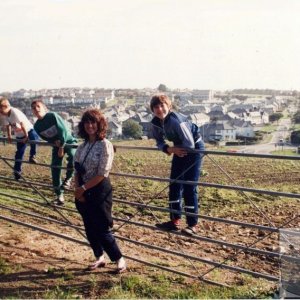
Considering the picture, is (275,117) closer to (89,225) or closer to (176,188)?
(176,188)

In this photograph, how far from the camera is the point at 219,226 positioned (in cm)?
799

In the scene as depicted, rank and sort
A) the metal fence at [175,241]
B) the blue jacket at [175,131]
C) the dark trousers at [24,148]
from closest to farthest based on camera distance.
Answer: the blue jacket at [175,131] < the metal fence at [175,241] < the dark trousers at [24,148]

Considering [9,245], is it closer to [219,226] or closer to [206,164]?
[219,226]

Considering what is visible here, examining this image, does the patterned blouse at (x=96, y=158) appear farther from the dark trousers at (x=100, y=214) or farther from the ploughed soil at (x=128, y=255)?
the ploughed soil at (x=128, y=255)

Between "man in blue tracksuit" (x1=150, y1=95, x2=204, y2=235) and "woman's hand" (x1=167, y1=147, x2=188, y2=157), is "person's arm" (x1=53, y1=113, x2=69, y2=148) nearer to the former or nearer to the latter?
"man in blue tracksuit" (x1=150, y1=95, x2=204, y2=235)

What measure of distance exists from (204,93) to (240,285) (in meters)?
74.2

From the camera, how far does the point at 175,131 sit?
446 cm

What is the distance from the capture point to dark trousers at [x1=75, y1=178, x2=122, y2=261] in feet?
14.1

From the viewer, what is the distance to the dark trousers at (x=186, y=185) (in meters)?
4.62

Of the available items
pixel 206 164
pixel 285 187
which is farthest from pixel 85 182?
pixel 206 164

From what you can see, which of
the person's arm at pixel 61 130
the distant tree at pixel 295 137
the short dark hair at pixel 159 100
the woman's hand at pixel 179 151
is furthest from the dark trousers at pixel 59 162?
the distant tree at pixel 295 137

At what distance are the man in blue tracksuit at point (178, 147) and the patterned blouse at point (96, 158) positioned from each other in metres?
0.61

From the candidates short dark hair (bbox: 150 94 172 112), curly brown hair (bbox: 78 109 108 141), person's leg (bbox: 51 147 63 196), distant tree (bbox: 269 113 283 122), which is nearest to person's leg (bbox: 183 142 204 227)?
short dark hair (bbox: 150 94 172 112)

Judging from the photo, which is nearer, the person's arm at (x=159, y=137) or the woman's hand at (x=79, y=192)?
the woman's hand at (x=79, y=192)
